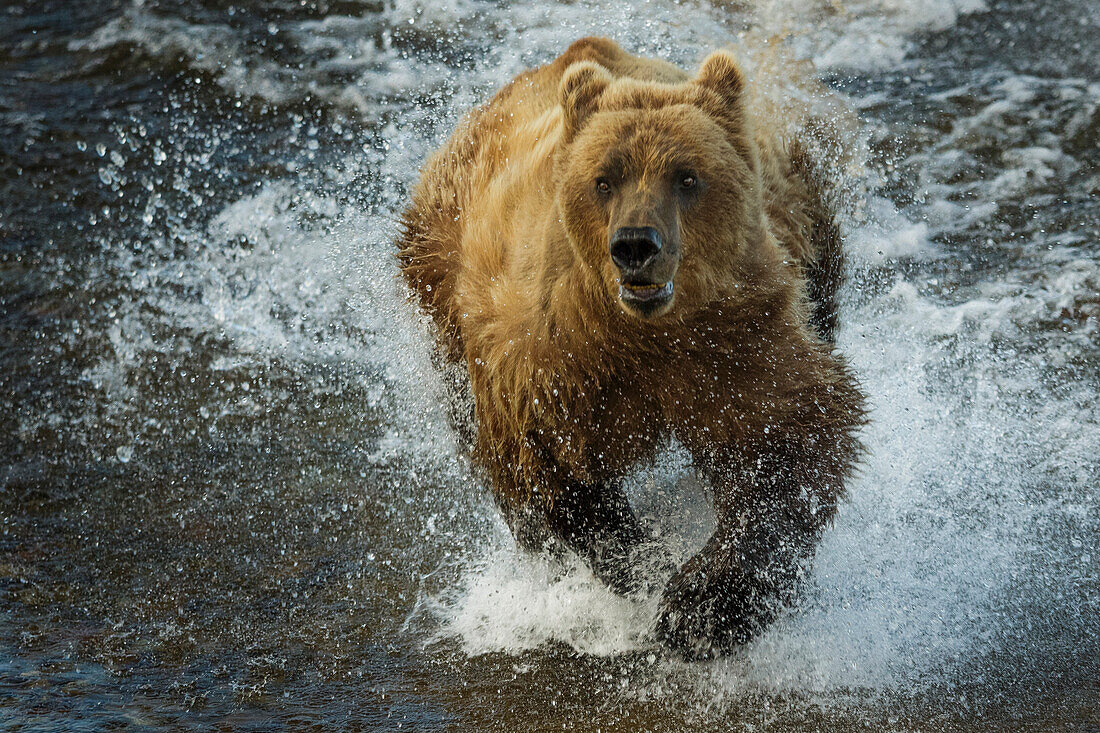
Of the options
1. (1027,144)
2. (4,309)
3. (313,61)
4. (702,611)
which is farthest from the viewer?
(313,61)

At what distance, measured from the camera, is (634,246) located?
2980 mm

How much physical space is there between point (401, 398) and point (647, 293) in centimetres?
284

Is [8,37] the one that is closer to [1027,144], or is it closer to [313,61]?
[313,61]

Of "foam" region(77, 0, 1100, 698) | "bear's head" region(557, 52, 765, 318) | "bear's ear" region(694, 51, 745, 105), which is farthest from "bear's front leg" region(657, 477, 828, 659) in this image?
"bear's ear" region(694, 51, 745, 105)

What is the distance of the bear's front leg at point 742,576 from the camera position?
147 inches

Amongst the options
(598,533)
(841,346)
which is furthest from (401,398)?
(841,346)

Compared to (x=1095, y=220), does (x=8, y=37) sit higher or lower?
higher

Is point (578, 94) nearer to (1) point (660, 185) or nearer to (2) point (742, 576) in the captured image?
(1) point (660, 185)

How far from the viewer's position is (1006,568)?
423 centimetres

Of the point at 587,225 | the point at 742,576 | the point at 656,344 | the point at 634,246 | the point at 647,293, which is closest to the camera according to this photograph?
the point at 634,246

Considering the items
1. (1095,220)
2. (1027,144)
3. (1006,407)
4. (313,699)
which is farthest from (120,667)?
(1027,144)

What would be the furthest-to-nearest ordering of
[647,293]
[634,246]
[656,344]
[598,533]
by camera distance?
[598,533] < [656,344] < [647,293] < [634,246]

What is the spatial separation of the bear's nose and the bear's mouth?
0.08 m

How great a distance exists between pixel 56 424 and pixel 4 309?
143 cm
